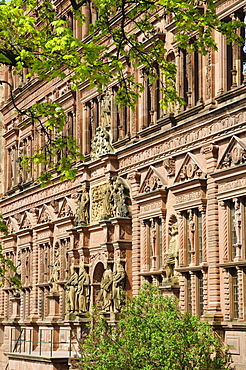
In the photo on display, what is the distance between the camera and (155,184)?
3206cm

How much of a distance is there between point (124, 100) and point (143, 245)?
41.3 feet

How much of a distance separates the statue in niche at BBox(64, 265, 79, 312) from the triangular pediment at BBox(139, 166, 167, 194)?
6.70 m

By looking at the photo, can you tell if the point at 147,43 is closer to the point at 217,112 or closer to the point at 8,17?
the point at 217,112

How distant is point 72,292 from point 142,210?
6649mm

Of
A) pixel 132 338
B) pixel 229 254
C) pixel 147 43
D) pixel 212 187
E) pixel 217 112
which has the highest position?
pixel 147 43

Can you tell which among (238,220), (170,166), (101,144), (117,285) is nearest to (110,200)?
(101,144)

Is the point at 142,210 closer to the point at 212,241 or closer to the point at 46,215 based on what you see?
the point at 212,241

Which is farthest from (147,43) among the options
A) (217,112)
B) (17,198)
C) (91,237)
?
(17,198)

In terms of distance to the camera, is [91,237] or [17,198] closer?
[91,237]

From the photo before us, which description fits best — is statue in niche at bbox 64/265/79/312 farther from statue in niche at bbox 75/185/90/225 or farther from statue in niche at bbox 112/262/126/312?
statue in niche at bbox 112/262/126/312

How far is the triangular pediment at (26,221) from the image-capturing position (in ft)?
157

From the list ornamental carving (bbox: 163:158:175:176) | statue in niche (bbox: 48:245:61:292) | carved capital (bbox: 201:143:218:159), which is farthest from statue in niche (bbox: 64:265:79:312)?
carved capital (bbox: 201:143:218:159)

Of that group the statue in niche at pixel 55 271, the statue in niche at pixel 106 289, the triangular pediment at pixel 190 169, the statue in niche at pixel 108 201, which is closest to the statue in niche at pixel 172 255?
the triangular pediment at pixel 190 169

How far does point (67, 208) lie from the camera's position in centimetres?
4166
